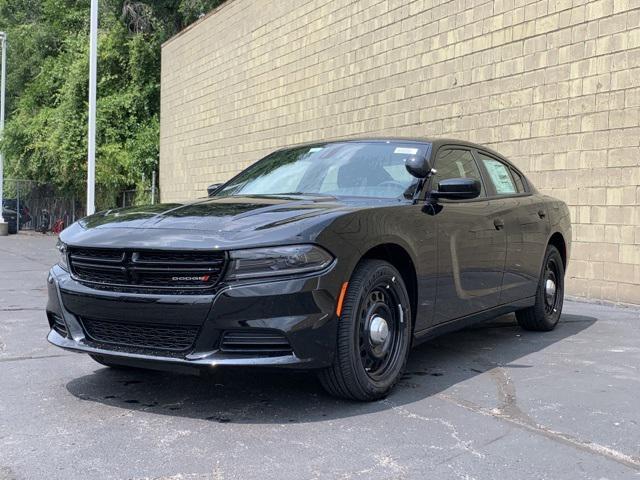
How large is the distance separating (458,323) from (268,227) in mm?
1832

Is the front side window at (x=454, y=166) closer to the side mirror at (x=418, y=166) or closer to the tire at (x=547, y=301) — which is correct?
the side mirror at (x=418, y=166)

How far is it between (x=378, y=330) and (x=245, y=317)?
0.85 metres

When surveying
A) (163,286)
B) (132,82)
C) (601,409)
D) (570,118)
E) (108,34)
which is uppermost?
(108,34)

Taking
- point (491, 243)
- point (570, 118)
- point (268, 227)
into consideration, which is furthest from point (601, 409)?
point (570, 118)

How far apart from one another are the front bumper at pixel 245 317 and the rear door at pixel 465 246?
1.21 m

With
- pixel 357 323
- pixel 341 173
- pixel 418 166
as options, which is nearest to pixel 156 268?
pixel 357 323

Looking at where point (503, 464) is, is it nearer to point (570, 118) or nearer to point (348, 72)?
point (570, 118)

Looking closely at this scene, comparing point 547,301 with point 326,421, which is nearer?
point 326,421

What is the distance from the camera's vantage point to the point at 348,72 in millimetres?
12547

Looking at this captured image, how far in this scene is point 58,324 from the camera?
4.13 m

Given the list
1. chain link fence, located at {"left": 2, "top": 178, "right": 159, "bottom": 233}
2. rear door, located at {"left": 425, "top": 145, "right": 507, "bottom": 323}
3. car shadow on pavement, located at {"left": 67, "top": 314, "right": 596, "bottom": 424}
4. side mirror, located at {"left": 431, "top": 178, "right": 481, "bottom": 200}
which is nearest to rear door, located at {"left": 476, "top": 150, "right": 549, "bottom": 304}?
rear door, located at {"left": 425, "top": 145, "right": 507, "bottom": 323}

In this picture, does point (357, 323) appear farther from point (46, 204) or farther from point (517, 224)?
point (46, 204)

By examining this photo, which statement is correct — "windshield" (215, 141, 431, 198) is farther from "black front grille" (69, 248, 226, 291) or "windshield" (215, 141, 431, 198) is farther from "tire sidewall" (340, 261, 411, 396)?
"black front grille" (69, 248, 226, 291)

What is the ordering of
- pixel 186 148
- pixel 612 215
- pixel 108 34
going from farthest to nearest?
pixel 108 34, pixel 186 148, pixel 612 215
